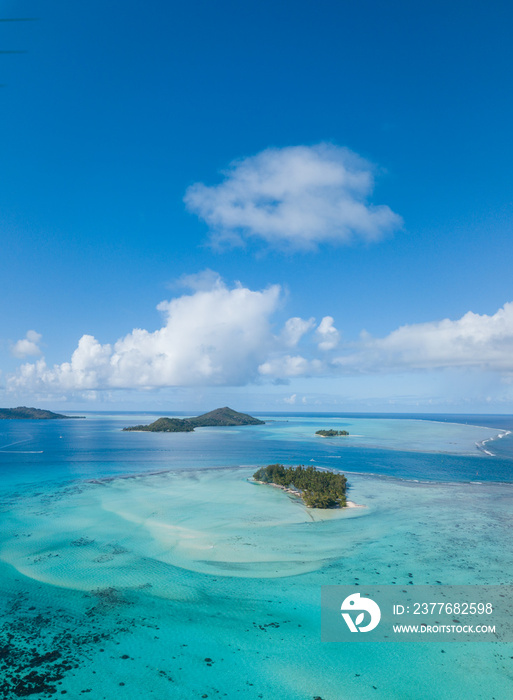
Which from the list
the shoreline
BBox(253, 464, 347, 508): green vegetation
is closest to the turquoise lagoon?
the shoreline

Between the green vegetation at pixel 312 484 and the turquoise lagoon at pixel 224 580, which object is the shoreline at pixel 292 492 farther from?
the turquoise lagoon at pixel 224 580

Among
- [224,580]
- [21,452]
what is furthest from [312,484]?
[21,452]

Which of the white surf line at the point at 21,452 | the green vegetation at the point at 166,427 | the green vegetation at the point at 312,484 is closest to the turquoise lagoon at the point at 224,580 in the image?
the green vegetation at the point at 312,484

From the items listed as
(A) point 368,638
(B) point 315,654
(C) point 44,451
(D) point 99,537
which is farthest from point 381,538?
(C) point 44,451

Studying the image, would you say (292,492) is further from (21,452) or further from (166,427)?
(166,427)

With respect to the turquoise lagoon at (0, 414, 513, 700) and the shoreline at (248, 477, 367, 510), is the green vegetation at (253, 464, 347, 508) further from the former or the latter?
the turquoise lagoon at (0, 414, 513, 700)
